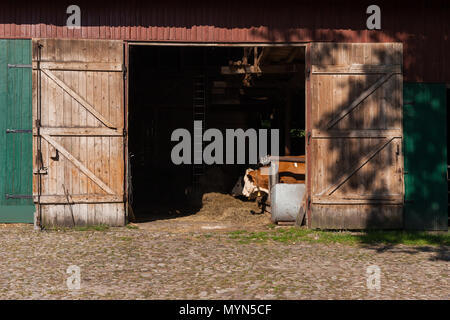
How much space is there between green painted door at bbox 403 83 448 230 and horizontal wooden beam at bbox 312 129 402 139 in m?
0.35

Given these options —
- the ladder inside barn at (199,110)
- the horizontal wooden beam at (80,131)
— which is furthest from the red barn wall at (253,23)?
the ladder inside barn at (199,110)

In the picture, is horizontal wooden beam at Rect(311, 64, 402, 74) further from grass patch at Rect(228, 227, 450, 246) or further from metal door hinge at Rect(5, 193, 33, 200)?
metal door hinge at Rect(5, 193, 33, 200)

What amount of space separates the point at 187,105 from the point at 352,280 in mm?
11539

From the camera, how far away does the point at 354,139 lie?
965 centimetres

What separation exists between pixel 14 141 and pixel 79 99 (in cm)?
155

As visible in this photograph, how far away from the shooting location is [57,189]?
369 inches

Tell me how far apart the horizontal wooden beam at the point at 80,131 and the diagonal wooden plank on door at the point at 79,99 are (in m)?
0.12

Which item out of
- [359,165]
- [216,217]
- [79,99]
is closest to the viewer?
[79,99]

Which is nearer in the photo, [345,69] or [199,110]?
[345,69]

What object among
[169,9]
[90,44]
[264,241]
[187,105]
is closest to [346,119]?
[264,241]

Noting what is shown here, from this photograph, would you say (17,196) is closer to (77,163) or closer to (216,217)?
(77,163)

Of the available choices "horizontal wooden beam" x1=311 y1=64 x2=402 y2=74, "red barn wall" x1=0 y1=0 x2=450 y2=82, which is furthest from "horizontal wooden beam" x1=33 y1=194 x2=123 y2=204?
"horizontal wooden beam" x1=311 y1=64 x2=402 y2=74

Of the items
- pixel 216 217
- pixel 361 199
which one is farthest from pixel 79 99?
pixel 361 199

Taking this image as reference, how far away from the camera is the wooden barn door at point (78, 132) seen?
9.36 meters
